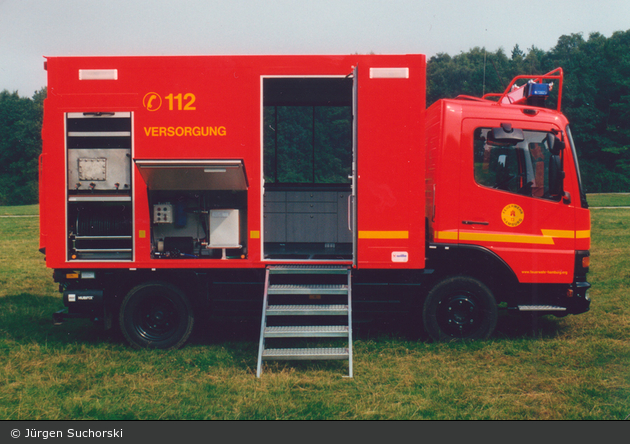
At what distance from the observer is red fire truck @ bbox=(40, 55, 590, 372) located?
533 cm

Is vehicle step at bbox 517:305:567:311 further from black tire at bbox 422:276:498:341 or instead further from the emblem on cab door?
the emblem on cab door

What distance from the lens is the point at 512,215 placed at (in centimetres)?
556

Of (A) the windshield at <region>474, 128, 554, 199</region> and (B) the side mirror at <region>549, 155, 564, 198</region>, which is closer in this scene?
(B) the side mirror at <region>549, 155, 564, 198</region>

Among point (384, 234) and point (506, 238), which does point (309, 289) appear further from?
point (506, 238)

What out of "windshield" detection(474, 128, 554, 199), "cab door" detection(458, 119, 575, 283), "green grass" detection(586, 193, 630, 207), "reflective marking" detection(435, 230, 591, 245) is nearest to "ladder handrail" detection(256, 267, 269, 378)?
"reflective marking" detection(435, 230, 591, 245)

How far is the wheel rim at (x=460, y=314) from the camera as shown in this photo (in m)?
5.71

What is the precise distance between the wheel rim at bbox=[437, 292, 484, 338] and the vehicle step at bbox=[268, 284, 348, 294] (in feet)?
3.99

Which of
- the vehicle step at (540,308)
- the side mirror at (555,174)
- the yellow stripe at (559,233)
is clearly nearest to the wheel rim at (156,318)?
the vehicle step at (540,308)

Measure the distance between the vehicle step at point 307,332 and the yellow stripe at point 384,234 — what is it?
1005 millimetres

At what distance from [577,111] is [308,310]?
1757 inches

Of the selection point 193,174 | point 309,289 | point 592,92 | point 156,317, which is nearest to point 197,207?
point 193,174

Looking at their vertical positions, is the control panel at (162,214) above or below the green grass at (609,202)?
below

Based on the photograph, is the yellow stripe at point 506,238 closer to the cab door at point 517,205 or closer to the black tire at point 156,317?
the cab door at point 517,205

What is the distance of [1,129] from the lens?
150 ft
